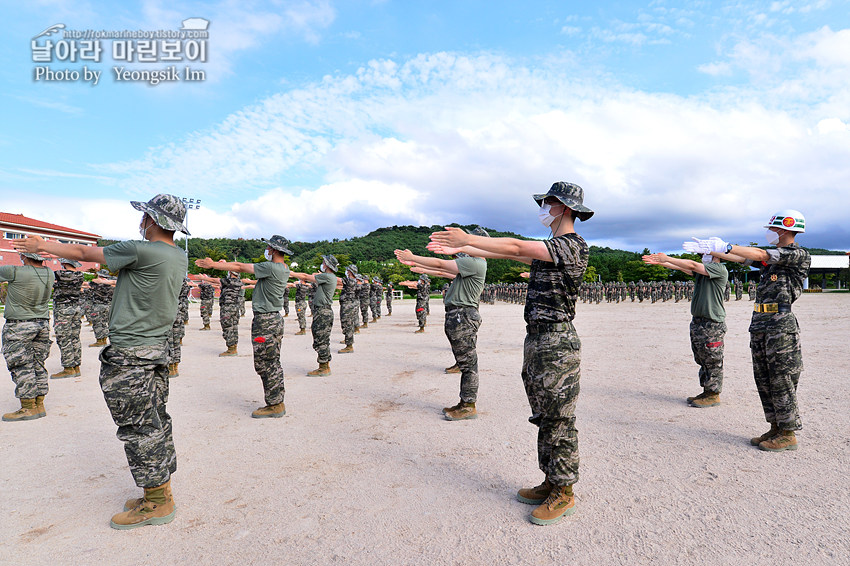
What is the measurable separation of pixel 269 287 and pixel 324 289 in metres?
3.43

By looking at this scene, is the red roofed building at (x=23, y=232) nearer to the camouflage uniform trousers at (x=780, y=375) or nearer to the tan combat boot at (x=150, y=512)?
the tan combat boot at (x=150, y=512)

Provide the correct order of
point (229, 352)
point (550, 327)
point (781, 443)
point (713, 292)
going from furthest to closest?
point (229, 352) → point (713, 292) → point (781, 443) → point (550, 327)

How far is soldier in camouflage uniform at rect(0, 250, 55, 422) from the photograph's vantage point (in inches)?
243

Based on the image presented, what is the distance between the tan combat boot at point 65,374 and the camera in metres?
8.87

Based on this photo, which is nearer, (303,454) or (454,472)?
(454,472)

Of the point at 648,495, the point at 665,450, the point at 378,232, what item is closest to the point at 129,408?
the point at 648,495

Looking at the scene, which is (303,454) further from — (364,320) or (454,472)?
(364,320)

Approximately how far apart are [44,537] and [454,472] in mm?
3179

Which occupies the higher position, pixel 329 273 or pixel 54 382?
pixel 329 273

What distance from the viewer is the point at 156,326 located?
11.6 feet

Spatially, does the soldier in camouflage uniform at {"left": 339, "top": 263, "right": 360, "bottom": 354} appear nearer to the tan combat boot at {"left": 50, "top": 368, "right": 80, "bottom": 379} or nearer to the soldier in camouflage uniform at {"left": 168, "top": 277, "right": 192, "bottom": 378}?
the soldier in camouflage uniform at {"left": 168, "top": 277, "right": 192, "bottom": 378}

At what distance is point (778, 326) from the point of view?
15.9ft

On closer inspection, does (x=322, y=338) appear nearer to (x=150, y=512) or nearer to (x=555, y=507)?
(x=150, y=512)

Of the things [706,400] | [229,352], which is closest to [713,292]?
[706,400]
